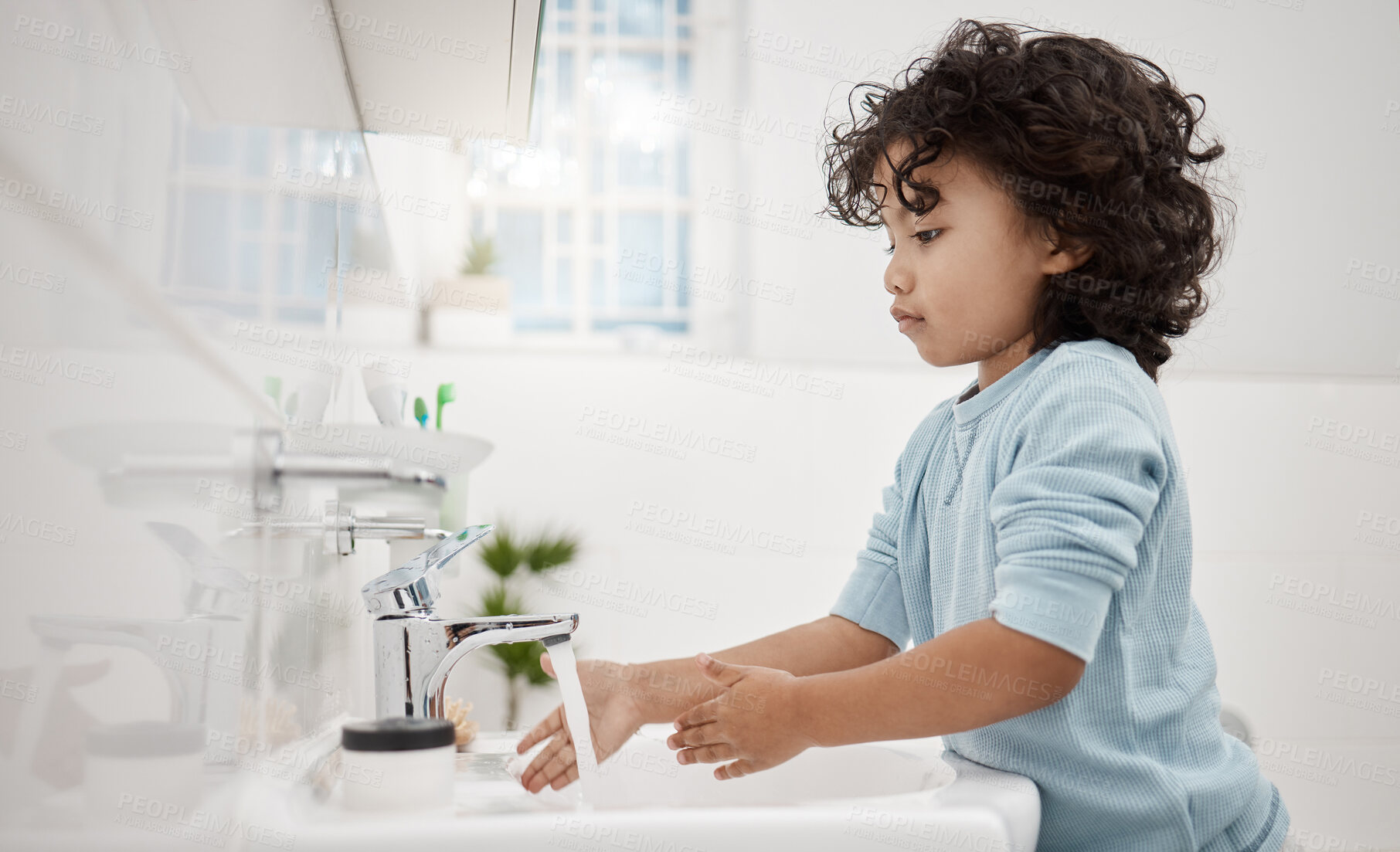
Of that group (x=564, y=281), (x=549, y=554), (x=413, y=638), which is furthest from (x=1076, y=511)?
(x=564, y=281)

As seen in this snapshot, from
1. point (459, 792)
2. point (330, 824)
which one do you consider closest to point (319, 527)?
point (459, 792)

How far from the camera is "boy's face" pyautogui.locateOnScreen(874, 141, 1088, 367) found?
2.50 ft

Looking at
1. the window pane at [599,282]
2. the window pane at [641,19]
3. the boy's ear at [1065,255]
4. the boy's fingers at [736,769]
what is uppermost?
the window pane at [641,19]

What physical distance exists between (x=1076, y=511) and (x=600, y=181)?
9.11ft

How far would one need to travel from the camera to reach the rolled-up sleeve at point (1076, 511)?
572 millimetres

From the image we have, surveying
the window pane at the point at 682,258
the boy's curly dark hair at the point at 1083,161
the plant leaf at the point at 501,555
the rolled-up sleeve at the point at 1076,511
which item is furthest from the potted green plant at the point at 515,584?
the rolled-up sleeve at the point at 1076,511

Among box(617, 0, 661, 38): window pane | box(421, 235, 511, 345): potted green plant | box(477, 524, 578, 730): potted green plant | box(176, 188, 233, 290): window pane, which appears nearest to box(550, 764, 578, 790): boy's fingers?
box(176, 188, 233, 290): window pane

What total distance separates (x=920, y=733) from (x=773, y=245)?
6.29 ft

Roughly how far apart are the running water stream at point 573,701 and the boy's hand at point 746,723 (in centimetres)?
6

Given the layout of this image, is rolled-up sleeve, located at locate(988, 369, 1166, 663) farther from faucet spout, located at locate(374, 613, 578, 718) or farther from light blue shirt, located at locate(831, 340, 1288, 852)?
faucet spout, located at locate(374, 613, 578, 718)

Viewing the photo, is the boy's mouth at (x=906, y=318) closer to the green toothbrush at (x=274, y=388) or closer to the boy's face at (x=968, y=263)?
the boy's face at (x=968, y=263)

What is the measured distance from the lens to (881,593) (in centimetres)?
88

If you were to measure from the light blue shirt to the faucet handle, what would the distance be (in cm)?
32

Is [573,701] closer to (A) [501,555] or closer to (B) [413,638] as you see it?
(B) [413,638]
